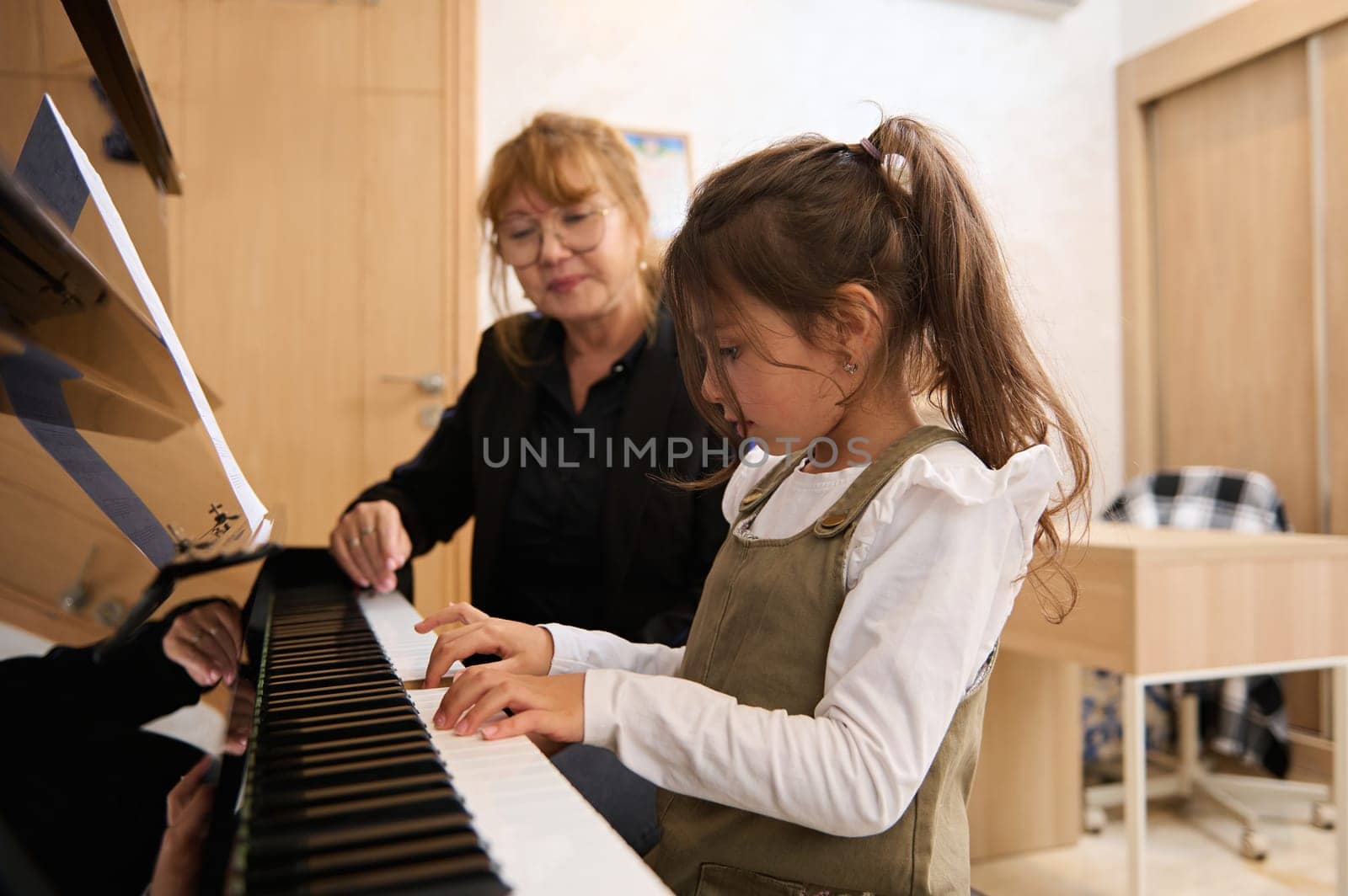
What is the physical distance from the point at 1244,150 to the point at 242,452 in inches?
116

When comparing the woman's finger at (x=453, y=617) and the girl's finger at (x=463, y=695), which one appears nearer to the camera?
the girl's finger at (x=463, y=695)

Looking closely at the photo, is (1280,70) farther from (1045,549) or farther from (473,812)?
(473,812)

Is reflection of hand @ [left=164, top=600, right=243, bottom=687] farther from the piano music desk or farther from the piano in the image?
the piano music desk

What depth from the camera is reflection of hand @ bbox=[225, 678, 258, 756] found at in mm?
483

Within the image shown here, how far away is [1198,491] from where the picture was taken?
9.40ft

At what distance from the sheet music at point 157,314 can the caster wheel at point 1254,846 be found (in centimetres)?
225

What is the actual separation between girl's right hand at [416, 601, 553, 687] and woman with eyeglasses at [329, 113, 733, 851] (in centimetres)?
1

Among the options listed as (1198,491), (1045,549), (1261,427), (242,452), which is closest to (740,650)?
(1045,549)

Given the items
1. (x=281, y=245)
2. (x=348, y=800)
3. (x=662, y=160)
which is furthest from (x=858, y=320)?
(x=662, y=160)

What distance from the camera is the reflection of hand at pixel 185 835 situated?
0.40m

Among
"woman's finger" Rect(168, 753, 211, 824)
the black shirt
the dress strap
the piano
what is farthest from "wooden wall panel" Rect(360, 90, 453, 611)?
"woman's finger" Rect(168, 753, 211, 824)

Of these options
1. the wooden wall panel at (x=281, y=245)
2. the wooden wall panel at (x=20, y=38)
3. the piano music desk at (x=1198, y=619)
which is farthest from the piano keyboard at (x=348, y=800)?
the wooden wall panel at (x=281, y=245)

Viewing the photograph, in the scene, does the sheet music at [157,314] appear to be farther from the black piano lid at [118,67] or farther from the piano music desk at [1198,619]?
the piano music desk at [1198,619]

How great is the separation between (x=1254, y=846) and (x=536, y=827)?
93.6 inches
